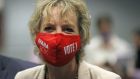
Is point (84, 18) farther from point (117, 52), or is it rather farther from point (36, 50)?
point (117, 52)

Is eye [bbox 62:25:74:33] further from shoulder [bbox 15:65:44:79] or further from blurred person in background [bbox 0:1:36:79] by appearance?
blurred person in background [bbox 0:1:36:79]

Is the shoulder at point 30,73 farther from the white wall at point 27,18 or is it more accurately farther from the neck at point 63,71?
the white wall at point 27,18

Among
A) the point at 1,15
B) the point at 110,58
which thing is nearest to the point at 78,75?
the point at 110,58

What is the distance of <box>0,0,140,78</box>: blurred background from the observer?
10703 mm

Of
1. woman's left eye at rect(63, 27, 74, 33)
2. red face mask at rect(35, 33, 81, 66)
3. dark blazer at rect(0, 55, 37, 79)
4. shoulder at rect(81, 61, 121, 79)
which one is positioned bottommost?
dark blazer at rect(0, 55, 37, 79)

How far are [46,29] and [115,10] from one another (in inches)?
299

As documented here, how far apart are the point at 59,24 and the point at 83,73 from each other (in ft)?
1.43

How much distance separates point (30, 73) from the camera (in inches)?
171

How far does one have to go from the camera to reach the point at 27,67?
4641 millimetres

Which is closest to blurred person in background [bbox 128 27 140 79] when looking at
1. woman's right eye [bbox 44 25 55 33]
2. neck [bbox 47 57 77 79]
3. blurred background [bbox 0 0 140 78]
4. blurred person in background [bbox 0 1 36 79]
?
blurred background [bbox 0 0 140 78]

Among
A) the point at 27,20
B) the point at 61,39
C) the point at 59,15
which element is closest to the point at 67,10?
the point at 59,15

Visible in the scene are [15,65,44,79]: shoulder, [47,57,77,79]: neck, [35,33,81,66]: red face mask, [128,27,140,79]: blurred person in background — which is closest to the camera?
[35,33,81,66]: red face mask

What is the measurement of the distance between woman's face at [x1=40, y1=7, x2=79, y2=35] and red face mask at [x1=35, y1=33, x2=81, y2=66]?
0.04 meters

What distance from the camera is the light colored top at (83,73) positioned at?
4.18m
